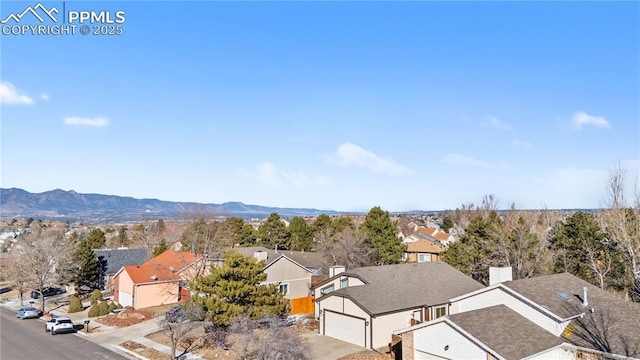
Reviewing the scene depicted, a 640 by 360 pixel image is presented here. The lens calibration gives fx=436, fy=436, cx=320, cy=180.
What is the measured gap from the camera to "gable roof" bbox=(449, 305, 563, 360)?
19.9 metres

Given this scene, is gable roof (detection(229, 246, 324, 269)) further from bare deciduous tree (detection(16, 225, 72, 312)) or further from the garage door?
the garage door

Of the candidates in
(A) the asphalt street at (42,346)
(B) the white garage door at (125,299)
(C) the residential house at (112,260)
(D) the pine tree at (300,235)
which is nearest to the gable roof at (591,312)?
(A) the asphalt street at (42,346)

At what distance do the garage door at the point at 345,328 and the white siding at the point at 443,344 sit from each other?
6.58 m

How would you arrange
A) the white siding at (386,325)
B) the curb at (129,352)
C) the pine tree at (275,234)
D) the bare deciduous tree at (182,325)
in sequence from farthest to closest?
the pine tree at (275,234) < the white siding at (386,325) < the curb at (129,352) < the bare deciduous tree at (182,325)

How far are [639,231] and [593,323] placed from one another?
20.8m

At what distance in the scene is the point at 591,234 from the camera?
4284 centimetres

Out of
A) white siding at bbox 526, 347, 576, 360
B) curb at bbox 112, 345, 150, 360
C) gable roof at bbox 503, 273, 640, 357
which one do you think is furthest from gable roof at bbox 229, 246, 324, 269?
white siding at bbox 526, 347, 576, 360

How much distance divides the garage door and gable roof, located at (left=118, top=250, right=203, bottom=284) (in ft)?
59.1

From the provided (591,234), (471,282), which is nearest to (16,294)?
(471,282)

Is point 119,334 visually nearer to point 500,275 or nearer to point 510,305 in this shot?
point 510,305

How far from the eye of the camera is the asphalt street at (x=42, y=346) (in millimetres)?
27688

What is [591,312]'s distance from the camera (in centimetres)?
2328

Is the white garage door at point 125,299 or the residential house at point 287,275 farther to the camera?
the white garage door at point 125,299

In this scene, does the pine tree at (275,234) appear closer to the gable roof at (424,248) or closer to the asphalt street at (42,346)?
the gable roof at (424,248)
